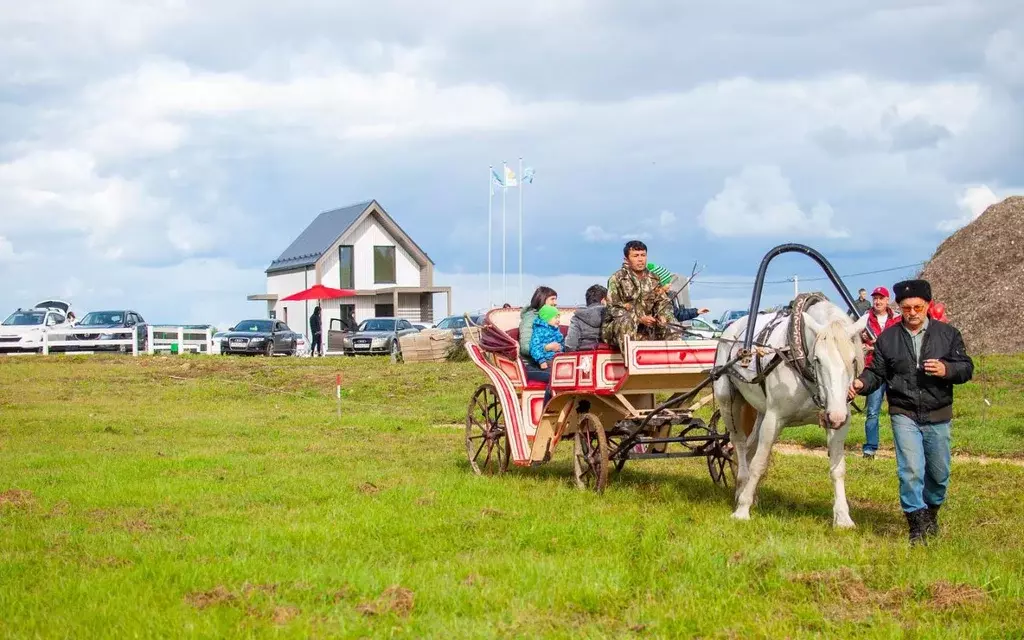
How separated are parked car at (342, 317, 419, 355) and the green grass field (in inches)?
1110

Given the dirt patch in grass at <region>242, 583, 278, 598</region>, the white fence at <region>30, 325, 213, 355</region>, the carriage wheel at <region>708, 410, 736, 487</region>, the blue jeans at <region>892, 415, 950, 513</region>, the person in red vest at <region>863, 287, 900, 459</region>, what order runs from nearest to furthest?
1. the dirt patch in grass at <region>242, 583, 278, 598</region>
2. the blue jeans at <region>892, 415, 950, 513</region>
3. the carriage wheel at <region>708, 410, 736, 487</region>
4. the person in red vest at <region>863, 287, 900, 459</region>
5. the white fence at <region>30, 325, 213, 355</region>

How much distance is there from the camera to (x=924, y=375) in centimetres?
855

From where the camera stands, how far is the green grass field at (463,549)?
6.51 metres

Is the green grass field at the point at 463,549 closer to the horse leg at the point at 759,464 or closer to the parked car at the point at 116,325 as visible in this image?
the horse leg at the point at 759,464

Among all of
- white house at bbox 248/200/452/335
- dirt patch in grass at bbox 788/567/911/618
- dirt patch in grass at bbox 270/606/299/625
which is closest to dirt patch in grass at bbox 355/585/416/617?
dirt patch in grass at bbox 270/606/299/625

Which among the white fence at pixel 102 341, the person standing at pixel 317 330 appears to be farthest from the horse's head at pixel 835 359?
the person standing at pixel 317 330

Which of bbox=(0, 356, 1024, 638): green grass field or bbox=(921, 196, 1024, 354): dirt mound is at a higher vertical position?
bbox=(921, 196, 1024, 354): dirt mound

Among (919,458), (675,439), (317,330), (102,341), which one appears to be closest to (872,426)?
(675,439)

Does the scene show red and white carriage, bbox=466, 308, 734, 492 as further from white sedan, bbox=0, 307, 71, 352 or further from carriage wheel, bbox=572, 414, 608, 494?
white sedan, bbox=0, 307, 71, 352

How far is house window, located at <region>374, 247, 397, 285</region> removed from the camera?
61.4m

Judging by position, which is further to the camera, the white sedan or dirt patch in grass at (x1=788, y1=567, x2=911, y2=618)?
the white sedan

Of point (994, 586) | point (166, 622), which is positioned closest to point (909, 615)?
point (994, 586)

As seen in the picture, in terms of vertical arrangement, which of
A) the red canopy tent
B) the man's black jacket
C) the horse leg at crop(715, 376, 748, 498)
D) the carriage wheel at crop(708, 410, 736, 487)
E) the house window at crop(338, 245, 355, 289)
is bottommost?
the carriage wheel at crop(708, 410, 736, 487)

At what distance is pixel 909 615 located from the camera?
6.45 m
